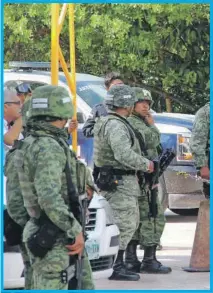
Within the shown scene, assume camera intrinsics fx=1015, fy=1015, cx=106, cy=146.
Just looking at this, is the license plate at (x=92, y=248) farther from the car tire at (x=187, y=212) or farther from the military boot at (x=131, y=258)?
the car tire at (x=187, y=212)

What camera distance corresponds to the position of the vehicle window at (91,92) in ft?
39.5

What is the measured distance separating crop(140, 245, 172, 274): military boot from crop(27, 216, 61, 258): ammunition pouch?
11.6 ft

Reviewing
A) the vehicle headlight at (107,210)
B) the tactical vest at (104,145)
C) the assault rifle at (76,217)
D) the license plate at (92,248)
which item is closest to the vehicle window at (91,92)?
the tactical vest at (104,145)

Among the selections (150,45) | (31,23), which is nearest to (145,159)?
(150,45)

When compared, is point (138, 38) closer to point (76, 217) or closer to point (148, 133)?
point (148, 133)

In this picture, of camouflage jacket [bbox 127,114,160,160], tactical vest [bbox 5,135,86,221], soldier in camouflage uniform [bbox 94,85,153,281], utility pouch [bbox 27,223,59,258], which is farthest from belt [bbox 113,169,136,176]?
utility pouch [bbox 27,223,59,258]

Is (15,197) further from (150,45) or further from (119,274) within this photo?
(150,45)

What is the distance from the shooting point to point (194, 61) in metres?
16.3

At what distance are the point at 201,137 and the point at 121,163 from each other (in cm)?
94

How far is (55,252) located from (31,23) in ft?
36.9

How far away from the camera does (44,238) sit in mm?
5637

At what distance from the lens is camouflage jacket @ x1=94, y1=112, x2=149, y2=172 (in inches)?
324

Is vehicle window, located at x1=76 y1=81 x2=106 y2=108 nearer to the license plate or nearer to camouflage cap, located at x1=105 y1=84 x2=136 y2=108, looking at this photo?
camouflage cap, located at x1=105 y1=84 x2=136 y2=108

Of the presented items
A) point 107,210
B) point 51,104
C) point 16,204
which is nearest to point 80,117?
point 107,210
